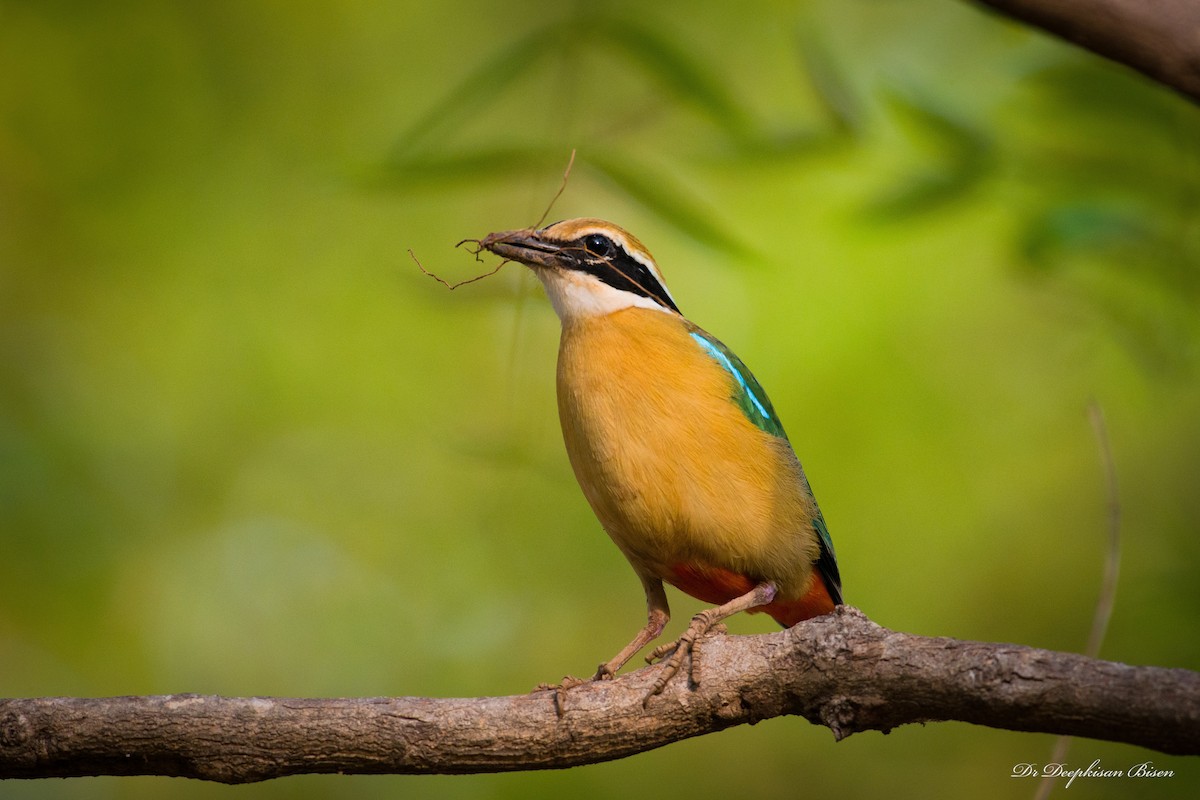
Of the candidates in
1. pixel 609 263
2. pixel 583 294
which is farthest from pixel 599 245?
pixel 583 294

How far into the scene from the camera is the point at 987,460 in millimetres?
7707

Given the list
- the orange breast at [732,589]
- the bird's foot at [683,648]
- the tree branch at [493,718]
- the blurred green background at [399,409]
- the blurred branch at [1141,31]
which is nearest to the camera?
the blurred branch at [1141,31]

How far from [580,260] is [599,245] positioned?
108 millimetres

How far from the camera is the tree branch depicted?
10.8 ft

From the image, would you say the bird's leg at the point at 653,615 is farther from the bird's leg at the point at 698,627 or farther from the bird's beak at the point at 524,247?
the bird's beak at the point at 524,247

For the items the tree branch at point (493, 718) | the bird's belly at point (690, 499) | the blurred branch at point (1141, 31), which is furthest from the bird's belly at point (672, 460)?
the blurred branch at point (1141, 31)

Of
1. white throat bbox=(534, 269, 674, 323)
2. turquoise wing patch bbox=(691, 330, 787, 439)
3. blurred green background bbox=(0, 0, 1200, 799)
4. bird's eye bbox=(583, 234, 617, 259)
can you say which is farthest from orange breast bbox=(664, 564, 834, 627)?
blurred green background bbox=(0, 0, 1200, 799)

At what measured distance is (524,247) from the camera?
14.3 ft

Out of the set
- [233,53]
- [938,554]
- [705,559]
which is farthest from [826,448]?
[233,53]

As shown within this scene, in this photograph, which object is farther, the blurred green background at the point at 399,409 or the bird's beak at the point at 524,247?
the blurred green background at the point at 399,409

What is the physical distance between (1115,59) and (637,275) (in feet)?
7.50

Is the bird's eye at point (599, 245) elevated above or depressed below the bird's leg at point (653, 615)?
above

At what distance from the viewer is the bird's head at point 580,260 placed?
14.3 ft

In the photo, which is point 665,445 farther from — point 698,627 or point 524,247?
point 524,247
